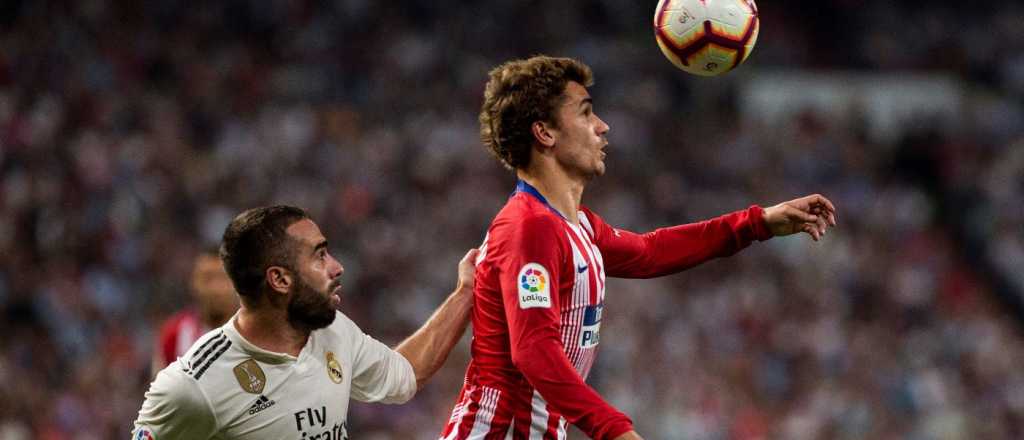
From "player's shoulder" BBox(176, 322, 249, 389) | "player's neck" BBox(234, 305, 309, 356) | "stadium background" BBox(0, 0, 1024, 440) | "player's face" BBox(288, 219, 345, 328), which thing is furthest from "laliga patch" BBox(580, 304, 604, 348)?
"stadium background" BBox(0, 0, 1024, 440)

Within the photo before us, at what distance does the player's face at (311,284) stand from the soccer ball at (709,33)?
1487 millimetres

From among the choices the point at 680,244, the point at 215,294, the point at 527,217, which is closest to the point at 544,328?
the point at 527,217

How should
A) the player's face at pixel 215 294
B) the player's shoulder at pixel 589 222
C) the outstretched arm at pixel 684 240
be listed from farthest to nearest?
1. the player's face at pixel 215 294
2. the outstretched arm at pixel 684 240
3. the player's shoulder at pixel 589 222

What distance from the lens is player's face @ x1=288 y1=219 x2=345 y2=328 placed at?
4.43 m

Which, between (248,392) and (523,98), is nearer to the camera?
(248,392)

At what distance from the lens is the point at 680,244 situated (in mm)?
5051

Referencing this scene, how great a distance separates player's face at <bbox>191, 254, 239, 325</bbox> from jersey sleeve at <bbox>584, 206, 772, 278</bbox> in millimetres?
2381

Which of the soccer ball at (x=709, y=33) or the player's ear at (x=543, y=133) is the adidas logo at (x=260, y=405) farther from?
the soccer ball at (x=709, y=33)

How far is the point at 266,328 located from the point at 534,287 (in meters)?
0.95

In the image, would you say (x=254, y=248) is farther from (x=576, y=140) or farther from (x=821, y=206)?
(x=821, y=206)

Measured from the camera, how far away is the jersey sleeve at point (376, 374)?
4.78m

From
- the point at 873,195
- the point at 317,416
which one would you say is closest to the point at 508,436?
the point at 317,416

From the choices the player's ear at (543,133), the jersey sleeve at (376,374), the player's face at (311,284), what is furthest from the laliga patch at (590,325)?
the player's face at (311,284)

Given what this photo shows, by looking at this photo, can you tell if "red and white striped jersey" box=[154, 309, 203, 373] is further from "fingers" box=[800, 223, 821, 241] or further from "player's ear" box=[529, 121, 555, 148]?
"fingers" box=[800, 223, 821, 241]
